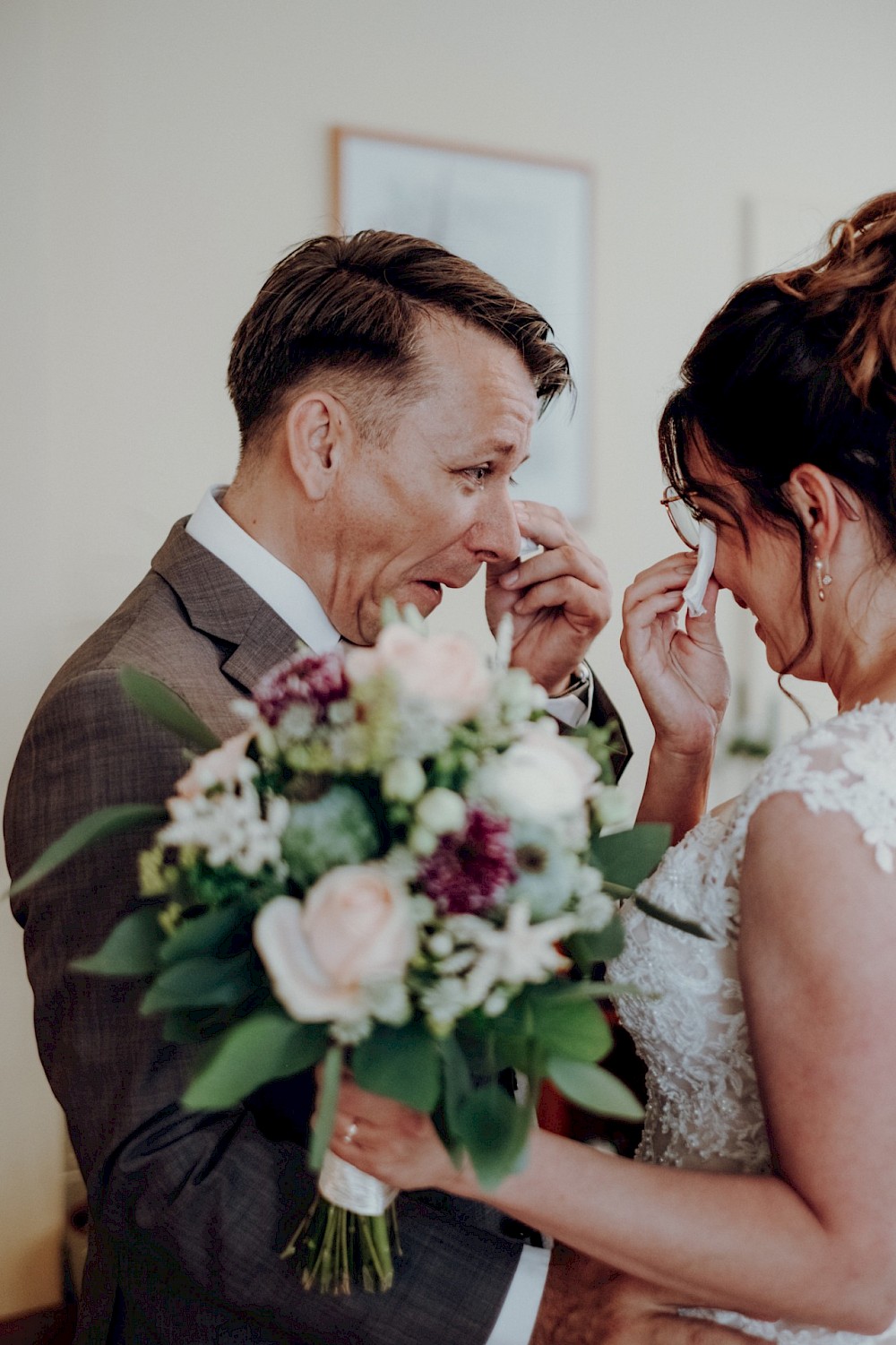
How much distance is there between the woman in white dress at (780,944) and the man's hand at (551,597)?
0.32 meters

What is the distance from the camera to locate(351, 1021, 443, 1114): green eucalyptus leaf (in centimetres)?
77

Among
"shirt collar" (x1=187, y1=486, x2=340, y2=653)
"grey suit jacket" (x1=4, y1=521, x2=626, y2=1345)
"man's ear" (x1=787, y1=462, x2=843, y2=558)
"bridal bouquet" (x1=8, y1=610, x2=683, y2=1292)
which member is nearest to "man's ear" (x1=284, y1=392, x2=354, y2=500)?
"shirt collar" (x1=187, y1=486, x2=340, y2=653)

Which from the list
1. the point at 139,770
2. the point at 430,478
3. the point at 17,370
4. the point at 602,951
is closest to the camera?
the point at 602,951

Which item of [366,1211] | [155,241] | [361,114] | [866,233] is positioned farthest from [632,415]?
[366,1211]

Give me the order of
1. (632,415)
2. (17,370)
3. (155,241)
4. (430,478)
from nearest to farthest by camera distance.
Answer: (430,478)
(17,370)
(155,241)
(632,415)

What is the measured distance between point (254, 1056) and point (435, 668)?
28cm

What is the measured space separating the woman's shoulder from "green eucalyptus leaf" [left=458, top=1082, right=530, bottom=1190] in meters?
0.38

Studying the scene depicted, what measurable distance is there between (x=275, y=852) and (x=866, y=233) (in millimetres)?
933

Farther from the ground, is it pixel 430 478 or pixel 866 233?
pixel 866 233

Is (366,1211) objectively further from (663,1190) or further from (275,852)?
(275,852)

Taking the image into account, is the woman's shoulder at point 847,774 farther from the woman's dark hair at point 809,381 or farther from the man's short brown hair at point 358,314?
the man's short brown hair at point 358,314

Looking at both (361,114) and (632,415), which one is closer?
(361,114)

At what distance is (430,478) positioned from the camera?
1.58 meters

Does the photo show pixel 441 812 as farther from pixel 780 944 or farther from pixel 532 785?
pixel 780 944
